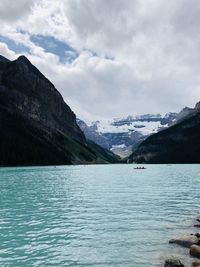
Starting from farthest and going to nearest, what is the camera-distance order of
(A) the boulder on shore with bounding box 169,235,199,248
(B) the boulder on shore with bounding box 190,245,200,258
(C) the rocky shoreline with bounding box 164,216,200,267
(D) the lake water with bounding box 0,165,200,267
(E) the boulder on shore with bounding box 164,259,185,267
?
(A) the boulder on shore with bounding box 169,235,199,248 → (B) the boulder on shore with bounding box 190,245,200,258 → (D) the lake water with bounding box 0,165,200,267 → (C) the rocky shoreline with bounding box 164,216,200,267 → (E) the boulder on shore with bounding box 164,259,185,267

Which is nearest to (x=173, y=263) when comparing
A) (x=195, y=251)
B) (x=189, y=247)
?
(x=195, y=251)

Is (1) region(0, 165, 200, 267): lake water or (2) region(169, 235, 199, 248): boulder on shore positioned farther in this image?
(2) region(169, 235, 199, 248): boulder on shore

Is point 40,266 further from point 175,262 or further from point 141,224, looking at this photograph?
point 141,224

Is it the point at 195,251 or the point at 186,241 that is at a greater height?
the point at 186,241

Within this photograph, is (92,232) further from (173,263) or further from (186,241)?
(173,263)

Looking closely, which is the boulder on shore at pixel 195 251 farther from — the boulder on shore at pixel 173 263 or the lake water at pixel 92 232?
the boulder on shore at pixel 173 263

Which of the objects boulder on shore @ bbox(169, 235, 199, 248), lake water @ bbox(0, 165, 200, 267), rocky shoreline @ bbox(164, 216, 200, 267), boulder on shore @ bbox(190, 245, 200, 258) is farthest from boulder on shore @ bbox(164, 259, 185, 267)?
boulder on shore @ bbox(169, 235, 199, 248)

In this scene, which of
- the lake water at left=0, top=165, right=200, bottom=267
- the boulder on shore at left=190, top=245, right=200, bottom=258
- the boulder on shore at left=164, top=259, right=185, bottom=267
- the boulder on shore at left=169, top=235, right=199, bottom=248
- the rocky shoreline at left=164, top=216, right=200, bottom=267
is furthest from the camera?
the boulder on shore at left=169, top=235, right=199, bottom=248

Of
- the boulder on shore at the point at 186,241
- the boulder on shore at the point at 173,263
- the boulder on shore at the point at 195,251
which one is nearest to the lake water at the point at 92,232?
the boulder on shore at the point at 195,251

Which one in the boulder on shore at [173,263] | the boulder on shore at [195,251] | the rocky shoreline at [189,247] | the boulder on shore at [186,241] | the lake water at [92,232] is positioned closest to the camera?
the boulder on shore at [173,263]

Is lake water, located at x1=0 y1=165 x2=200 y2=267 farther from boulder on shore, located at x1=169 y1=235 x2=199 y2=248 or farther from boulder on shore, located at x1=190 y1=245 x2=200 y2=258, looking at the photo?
boulder on shore, located at x1=169 y1=235 x2=199 y2=248

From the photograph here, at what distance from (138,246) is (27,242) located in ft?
31.8

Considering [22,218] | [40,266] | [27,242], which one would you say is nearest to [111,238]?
[27,242]

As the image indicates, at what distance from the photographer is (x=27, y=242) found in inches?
1377
